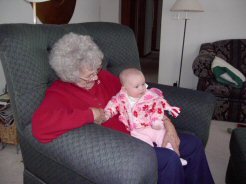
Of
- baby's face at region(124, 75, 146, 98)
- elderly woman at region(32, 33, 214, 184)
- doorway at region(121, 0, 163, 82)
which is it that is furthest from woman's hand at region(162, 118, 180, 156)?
doorway at region(121, 0, 163, 82)

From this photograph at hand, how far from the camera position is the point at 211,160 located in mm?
2045

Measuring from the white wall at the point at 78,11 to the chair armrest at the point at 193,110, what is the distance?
4.94 feet

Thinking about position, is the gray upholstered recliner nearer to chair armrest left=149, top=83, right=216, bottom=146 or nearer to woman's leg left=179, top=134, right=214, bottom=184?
chair armrest left=149, top=83, right=216, bottom=146

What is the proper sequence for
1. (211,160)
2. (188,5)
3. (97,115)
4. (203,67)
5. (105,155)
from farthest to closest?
(188,5)
(203,67)
(211,160)
(97,115)
(105,155)

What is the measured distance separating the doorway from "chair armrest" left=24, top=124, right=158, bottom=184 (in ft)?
12.2

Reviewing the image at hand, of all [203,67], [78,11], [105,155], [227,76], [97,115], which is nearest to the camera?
[105,155]

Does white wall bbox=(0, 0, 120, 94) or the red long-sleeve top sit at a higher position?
white wall bbox=(0, 0, 120, 94)

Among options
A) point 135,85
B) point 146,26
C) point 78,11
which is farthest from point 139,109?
point 146,26

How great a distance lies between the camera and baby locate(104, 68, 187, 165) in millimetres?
1336

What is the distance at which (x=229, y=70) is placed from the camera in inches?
110

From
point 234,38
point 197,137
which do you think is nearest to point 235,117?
point 234,38

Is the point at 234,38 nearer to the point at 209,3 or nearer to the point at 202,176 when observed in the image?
the point at 209,3

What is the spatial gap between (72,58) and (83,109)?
24 centimetres

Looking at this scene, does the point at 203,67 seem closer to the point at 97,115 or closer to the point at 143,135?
the point at 143,135
